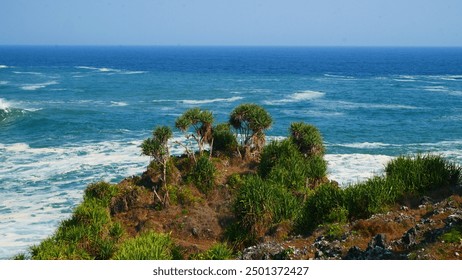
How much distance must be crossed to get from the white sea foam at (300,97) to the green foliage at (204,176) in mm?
51340

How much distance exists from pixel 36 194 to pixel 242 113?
17959mm

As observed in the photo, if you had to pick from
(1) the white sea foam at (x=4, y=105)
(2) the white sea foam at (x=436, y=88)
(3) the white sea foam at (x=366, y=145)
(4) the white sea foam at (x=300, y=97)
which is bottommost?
(3) the white sea foam at (x=366, y=145)

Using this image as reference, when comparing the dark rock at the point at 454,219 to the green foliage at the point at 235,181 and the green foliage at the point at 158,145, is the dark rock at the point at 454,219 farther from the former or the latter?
the green foliage at the point at 158,145

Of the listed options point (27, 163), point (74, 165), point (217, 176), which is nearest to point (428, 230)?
point (217, 176)

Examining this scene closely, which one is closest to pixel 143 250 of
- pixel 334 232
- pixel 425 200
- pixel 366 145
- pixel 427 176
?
pixel 334 232

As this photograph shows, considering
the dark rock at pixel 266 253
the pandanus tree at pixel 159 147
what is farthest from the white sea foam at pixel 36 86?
the dark rock at pixel 266 253

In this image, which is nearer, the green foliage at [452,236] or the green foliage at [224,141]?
the green foliage at [452,236]

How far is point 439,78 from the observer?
422ft

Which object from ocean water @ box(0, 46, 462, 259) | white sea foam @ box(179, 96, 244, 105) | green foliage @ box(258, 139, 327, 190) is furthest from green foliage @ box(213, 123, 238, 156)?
white sea foam @ box(179, 96, 244, 105)

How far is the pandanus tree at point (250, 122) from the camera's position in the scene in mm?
34188

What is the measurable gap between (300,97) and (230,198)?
62.5 meters

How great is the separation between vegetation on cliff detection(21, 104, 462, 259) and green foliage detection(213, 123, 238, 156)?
3.2 inches

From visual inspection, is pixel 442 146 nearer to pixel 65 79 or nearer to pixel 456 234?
pixel 456 234

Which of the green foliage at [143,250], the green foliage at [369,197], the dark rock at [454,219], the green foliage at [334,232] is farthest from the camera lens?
the green foliage at [369,197]
